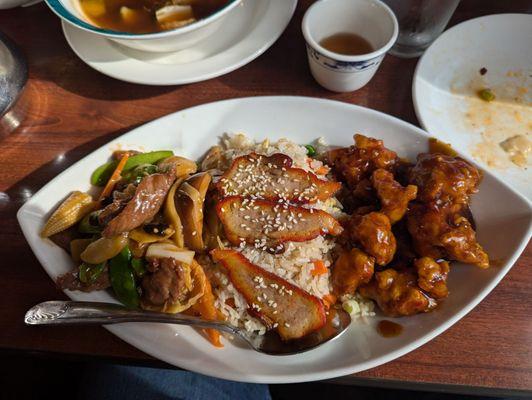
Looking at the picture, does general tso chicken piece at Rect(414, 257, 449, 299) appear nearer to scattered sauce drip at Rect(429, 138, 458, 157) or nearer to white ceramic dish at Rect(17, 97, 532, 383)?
white ceramic dish at Rect(17, 97, 532, 383)

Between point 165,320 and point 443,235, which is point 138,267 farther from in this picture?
point 443,235

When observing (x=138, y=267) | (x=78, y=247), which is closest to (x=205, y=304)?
(x=138, y=267)

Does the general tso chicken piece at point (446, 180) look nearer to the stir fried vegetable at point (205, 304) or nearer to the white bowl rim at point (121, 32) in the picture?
the stir fried vegetable at point (205, 304)

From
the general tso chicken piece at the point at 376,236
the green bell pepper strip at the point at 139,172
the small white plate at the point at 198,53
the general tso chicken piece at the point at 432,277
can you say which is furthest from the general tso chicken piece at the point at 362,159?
the green bell pepper strip at the point at 139,172

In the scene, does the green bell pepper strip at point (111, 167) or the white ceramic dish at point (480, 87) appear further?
the white ceramic dish at point (480, 87)

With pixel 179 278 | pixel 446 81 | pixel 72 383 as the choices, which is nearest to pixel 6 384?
pixel 72 383
